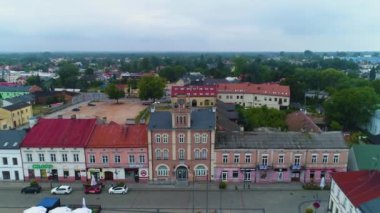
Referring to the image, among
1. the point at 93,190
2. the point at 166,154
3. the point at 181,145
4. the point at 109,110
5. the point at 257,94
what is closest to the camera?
the point at 93,190

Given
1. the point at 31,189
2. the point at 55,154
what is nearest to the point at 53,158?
the point at 55,154

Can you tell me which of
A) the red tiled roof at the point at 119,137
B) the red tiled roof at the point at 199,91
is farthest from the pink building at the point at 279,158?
the red tiled roof at the point at 199,91

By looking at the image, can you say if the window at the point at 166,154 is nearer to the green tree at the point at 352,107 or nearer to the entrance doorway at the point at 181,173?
the entrance doorway at the point at 181,173

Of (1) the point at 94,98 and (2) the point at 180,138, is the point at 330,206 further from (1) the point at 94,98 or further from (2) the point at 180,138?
(1) the point at 94,98

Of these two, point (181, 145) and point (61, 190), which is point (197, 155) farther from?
point (61, 190)

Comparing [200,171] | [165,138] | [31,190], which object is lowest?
[31,190]

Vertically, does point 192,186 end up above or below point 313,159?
below

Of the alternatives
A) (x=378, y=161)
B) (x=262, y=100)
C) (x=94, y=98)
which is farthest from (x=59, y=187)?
(x=94, y=98)
